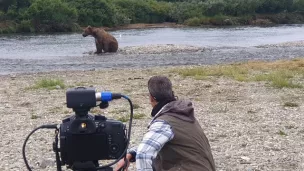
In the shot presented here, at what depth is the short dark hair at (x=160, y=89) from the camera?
4.13 m

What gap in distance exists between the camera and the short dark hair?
163 inches

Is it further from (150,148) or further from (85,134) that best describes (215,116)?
(85,134)

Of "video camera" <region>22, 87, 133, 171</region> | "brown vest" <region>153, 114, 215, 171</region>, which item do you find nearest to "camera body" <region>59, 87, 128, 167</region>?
"video camera" <region>22, 87, 133, 171</region>

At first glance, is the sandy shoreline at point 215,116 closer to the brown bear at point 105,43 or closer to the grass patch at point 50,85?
the grass patch at point 50,85

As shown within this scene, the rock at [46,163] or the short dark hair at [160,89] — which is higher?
the short dark hair at [160,89]

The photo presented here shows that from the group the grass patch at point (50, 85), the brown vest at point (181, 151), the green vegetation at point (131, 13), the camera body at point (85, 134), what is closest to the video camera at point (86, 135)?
the camera body at point (85, 134)

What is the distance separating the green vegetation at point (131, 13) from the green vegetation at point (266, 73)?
1211 inches

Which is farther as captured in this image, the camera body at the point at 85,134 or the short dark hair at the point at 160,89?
the short dark hair at the point at 160,89

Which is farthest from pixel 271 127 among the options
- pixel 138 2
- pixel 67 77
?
pixel 138 2

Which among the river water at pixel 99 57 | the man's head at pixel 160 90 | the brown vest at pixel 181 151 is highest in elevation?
the man's head at pixel 160 90

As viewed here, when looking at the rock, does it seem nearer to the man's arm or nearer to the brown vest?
the brown vest

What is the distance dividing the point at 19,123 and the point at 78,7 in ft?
156

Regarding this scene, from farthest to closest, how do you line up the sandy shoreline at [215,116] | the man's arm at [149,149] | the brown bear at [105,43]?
1. the brown bear at [105,43]
2. the sandy shoreline at [215,116]
3. the man's arm at [149,149]

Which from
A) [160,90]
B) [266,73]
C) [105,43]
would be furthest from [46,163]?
[105,43]
